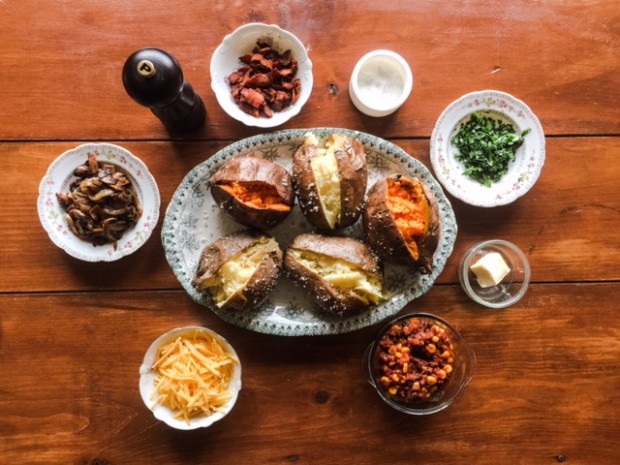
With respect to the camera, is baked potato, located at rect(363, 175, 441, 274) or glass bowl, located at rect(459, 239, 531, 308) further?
glass bowl, located at rect(459, 239, 531, 308)

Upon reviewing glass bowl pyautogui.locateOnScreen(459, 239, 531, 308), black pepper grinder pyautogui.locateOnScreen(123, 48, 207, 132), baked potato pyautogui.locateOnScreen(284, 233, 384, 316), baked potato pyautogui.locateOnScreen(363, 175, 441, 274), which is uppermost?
black pepper grinder pyautogui.locateOnScreen(123, 48, 207, 132)

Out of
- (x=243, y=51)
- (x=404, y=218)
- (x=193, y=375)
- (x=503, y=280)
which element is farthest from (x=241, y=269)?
(x=503, y=280)

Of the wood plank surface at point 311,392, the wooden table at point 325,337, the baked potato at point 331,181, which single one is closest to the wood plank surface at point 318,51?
the wooden table at point 325,337

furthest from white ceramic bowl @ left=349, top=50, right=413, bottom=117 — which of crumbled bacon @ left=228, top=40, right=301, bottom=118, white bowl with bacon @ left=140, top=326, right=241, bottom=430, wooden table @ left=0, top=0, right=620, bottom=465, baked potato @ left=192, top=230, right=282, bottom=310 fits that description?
white bowl with bacon @ left=140, top=326, right=241, bottom=430

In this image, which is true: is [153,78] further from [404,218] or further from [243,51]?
[404,218]

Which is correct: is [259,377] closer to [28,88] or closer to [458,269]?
[458,269]

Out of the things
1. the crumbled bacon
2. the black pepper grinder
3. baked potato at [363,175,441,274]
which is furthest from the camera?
the crumbled bacon

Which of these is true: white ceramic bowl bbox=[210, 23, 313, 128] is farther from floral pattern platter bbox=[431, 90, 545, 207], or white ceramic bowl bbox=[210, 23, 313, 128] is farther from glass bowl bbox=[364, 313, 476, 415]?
glass bowl bbox=[364, 313, 476, 415]

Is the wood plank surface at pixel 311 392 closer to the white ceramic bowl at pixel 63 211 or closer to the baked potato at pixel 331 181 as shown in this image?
the white ceramic bowl at pixel 63 211
